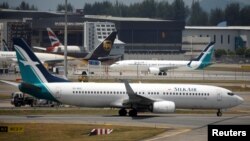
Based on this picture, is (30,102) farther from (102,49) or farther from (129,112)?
(102,49)

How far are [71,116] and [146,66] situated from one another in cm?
8411

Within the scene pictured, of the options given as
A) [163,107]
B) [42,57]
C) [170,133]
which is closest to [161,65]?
[42,57]

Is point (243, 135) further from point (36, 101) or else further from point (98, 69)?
point (98, 69)

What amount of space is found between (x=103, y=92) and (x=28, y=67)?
22.7 ft

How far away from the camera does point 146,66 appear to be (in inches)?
5778

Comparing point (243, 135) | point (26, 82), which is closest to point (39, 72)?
point (26, 82)

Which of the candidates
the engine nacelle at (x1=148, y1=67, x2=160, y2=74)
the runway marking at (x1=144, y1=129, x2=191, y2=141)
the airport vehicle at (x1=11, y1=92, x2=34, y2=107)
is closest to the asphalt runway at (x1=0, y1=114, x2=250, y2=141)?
the runway marking at (x1=144, y1=129, x2=191, y2=141)

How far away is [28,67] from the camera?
64062mm

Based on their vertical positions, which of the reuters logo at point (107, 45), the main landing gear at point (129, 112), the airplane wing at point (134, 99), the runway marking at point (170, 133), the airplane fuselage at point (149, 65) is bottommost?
the runway marking at point (170, 133)

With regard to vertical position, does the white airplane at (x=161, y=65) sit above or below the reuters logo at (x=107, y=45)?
below

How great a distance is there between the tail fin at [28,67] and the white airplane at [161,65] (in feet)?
263

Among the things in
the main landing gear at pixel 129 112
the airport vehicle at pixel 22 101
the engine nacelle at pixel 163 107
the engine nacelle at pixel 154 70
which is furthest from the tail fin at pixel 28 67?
the engine nacelle at pixel 154 70

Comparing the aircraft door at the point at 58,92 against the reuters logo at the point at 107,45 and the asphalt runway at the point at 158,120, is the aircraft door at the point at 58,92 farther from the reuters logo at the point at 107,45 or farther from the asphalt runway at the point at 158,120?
the reuters logo at the point at 107,45

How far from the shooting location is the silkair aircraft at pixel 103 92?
6319 centimetres
